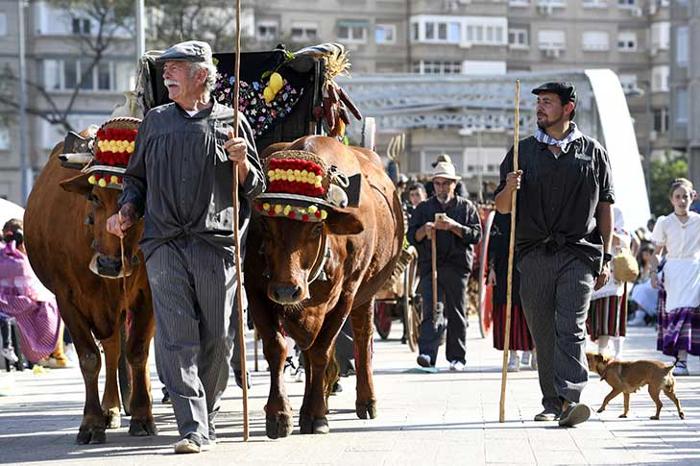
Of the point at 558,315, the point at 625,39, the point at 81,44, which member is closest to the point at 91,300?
the point at 558,315

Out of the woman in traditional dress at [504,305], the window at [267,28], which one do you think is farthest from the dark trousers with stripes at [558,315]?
the window at [267,28]

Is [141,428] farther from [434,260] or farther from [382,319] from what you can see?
[382,319]

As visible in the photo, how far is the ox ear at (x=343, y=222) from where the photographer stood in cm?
1070

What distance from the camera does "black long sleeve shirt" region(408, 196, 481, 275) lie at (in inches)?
702

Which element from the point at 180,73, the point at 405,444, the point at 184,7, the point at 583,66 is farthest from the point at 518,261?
the point at 583,66

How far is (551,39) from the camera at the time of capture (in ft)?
310

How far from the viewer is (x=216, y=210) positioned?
1006 cm

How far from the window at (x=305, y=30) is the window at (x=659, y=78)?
20630 mm

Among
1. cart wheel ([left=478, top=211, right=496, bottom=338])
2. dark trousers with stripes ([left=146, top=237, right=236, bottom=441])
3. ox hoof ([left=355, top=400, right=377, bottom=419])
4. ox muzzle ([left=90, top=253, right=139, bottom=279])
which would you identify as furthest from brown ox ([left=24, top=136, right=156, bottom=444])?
cart wheel ([left=478, top=211, right=496, bottom=338])

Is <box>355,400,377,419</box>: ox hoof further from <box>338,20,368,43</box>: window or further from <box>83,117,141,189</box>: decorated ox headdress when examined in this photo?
<box>338,20,368,43</box>: window

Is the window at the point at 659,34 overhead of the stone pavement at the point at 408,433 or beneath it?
overhead

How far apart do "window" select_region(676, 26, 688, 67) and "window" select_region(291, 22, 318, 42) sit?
17882 mm

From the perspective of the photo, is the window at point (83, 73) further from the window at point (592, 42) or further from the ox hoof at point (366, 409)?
the ox hoof at point (366, 409)

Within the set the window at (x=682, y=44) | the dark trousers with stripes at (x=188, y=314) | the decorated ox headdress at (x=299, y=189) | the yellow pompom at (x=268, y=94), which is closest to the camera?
the dark trousers with stripes at (x=188, y=314)
